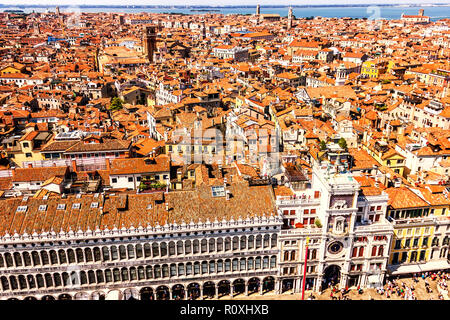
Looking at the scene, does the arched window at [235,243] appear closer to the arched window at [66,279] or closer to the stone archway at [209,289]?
the stone archway at [209,289]

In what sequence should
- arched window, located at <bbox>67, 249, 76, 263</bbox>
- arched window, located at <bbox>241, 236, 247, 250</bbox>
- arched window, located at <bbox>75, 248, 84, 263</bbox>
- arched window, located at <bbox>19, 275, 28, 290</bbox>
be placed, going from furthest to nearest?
arched window, located at <bbox>241, 236, 247, 250</bbox>, arched window, located at <bbox>19, 275, 28, 290</bbox>, arched window, located at <bbox>75, 248, 84, 263</bbox>, arched window, located at <bbox>67, 249, 76, 263</bbox>

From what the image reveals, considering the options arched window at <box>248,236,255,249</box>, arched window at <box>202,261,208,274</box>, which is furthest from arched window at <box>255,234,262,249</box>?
arched window at <box>202,261,208,274</box>

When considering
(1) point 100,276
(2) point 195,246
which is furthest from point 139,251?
(2) point 195,246

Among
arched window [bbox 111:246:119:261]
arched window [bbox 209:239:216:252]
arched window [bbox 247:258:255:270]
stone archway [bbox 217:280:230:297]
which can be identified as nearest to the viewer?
arched window [bbox 111:246:119:261]

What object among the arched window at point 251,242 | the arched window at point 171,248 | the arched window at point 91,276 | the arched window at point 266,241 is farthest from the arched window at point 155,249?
the arched window at point 266,241

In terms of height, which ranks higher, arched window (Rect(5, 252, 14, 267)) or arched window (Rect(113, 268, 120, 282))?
arched window (Rect(5, 252, 14, 267))

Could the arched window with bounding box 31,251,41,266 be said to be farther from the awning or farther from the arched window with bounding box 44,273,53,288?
the awning
